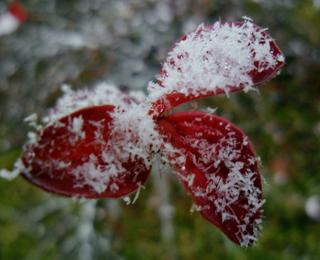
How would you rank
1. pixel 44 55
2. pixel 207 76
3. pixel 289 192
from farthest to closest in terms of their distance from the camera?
1. pixel 289 192
2. pixel 44 55
3. pixel 207 76

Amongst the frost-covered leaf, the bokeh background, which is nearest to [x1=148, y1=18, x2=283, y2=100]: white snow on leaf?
the frost-covered leaf

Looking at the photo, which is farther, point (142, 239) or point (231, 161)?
point (142, 239)

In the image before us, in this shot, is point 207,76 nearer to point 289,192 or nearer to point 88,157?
point 88,157

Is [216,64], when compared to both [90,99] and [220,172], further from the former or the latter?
[90,99]

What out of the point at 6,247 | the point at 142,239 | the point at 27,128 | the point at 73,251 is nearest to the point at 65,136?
the point at 73,251

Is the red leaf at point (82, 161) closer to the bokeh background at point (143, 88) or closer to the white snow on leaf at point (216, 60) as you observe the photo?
the white snow on leaf at point (216, 60)

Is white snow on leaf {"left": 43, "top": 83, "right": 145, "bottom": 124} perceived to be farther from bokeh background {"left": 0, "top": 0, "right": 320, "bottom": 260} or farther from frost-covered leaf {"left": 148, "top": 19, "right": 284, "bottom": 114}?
bokeh background {"left": 0, "top": 0, "right": 320, "bottom": 260}

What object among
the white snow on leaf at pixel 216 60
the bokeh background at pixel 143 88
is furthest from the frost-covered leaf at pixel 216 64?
the bokeh background at pixel 143 88

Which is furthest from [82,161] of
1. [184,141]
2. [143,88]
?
[143,88]
